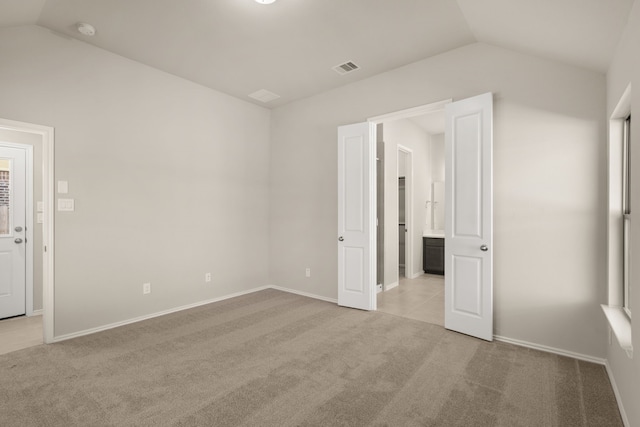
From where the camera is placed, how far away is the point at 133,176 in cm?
376

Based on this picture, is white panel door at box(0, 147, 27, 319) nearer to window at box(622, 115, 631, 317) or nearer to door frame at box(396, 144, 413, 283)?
door frame at box(396, 144, 413, 283)

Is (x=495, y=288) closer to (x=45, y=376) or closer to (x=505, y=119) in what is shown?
(x=505, y=119)

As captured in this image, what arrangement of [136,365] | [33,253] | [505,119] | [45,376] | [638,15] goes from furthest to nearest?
1. [33,253]
2. [505,119]
3. [136,365]
4. [45,376]
5. [638,15]

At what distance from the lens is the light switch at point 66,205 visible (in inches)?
126

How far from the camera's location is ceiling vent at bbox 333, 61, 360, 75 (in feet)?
12.6

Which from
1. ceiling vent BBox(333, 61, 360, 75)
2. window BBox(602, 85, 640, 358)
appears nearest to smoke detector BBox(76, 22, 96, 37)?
ceiling vent BBox(333, 61, 360, 75)

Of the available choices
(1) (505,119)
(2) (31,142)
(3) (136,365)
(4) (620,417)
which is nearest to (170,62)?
(2) (31,142)

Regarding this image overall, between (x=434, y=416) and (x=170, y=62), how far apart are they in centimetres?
429

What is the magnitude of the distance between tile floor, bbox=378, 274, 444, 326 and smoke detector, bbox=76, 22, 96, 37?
4.36 metres

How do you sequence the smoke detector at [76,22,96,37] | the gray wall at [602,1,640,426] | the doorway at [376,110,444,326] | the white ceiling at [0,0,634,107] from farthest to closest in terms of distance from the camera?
1. the doorway at [376,110,444,326]
2. the smoke detector at [76,22,96,37]
3. the white ceiling at [0,0,634,107]
4. the gray wall at [602,1,640,426]

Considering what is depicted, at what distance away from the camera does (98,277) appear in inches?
137

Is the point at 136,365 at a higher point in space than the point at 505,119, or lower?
Result: lower

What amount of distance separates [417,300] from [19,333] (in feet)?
15.5

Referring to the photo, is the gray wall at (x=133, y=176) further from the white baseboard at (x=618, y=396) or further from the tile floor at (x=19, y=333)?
the white baseboard at (x=618, y=396)
